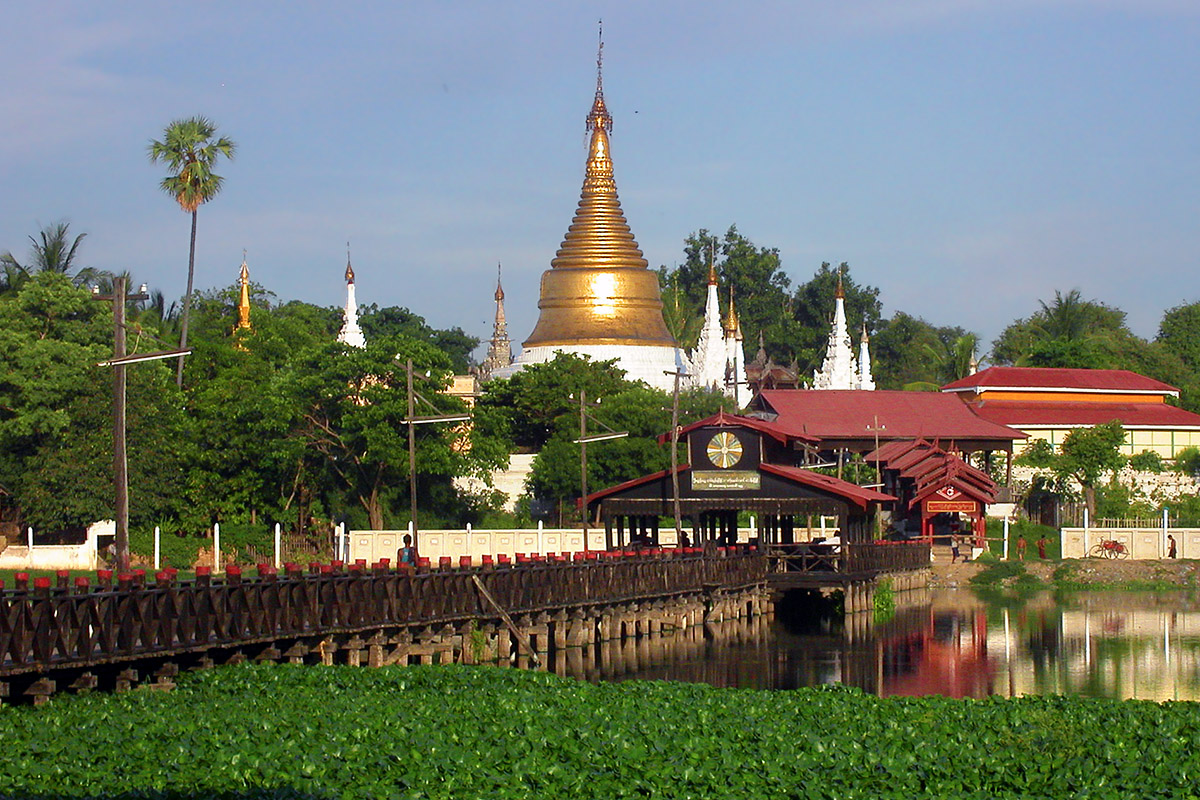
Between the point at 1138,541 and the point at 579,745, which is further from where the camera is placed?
the point at 1138,541

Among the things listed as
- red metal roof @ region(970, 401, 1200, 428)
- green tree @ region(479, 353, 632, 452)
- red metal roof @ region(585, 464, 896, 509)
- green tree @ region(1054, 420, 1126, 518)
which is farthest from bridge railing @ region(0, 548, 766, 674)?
red metal roof @ region(970, 401, 1200, 428)

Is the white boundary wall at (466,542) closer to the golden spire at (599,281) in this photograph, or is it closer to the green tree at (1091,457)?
the green tree at (1091,457)

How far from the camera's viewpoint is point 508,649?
109 ft

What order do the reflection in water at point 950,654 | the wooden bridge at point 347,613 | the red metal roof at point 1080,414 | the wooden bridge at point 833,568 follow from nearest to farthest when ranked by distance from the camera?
1. the wooden bridge at point 347,613
2. the reflection in water at point 950,654
3. the wooden bridge at point 833,568
4. the red metal roof at point 1080,414

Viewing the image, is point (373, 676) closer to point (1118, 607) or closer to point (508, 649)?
point (508, 649)

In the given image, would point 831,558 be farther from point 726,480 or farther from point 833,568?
point 726,480

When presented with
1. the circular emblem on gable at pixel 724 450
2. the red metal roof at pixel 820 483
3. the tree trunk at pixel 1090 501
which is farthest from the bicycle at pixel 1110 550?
the circular emblem on gable at pixel 724 450

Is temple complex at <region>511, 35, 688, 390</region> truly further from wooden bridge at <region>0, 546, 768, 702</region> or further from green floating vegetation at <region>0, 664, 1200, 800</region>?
green floating vegetation at <region>0, 664, 1200, 800</region>

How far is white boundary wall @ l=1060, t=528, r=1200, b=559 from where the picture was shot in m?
57.5

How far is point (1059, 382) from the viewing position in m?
76.1

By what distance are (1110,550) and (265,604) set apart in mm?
37739

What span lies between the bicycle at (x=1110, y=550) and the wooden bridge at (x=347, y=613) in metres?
17.4

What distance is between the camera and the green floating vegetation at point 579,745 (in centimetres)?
1717

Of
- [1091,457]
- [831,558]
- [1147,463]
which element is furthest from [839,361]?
[831,558]
